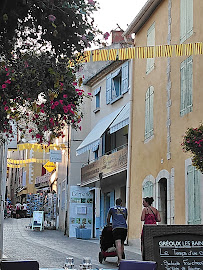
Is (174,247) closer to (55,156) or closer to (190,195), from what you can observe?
(190,195)

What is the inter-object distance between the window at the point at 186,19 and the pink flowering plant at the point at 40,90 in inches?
418

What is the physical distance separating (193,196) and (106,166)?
10.00 metres

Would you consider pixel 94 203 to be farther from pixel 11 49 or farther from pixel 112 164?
pixel 11 49

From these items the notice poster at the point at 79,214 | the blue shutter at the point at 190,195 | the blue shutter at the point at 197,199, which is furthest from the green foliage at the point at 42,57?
the notice poster at the point at 79,214

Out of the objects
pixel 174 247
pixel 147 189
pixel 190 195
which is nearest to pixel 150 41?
pixel 147 189

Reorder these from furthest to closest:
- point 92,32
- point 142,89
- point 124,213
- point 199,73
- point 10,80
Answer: point 142,89
point 199,73
point 124,213
point 10,80
point 92,32

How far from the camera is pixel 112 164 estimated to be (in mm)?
25531

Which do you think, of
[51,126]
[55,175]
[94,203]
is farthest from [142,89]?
[55,175]

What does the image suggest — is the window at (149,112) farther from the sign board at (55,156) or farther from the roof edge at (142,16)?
the sign board at (55,156)

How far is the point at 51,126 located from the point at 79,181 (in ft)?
76.2

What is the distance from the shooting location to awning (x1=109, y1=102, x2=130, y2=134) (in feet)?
77.9

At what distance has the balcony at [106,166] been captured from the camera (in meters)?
24.3

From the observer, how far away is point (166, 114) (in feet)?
64.0

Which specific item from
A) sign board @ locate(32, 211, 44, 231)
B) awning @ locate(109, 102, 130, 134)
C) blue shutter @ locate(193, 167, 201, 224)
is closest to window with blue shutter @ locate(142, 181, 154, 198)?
awning @ locate(109, 102, 130, 134)
